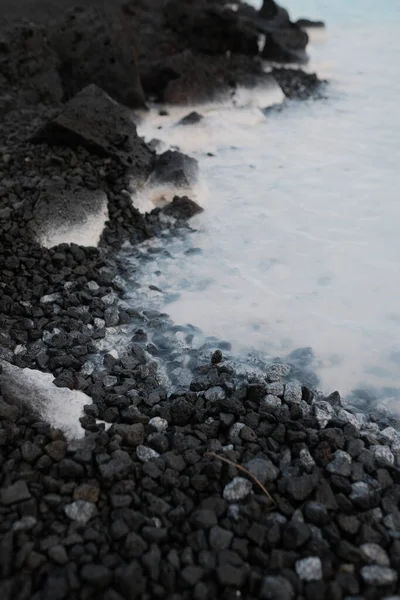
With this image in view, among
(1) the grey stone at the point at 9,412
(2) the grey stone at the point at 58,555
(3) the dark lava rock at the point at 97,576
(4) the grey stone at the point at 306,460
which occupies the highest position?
(3) the dark lava rock at the point at 97,576

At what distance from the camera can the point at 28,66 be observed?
6.48 meters

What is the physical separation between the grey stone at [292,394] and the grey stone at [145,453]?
2.34 feet

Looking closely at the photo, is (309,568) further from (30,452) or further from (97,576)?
(30,452)

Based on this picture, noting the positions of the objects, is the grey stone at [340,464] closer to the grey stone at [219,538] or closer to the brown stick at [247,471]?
the brown stick at [247,471]

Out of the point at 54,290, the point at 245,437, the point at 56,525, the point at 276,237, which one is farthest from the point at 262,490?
the point at 276,237

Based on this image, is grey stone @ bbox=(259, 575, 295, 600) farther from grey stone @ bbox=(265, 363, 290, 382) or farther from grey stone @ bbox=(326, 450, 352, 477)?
grey stone @ bbox=(265, 363, 290, 382)

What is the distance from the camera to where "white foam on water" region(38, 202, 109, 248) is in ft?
12.6

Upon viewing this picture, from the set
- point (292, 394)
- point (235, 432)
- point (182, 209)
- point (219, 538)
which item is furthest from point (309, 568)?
point (182, 209)

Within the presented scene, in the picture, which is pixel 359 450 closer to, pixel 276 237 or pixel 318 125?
pixel 276 237

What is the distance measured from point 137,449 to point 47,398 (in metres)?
0.52

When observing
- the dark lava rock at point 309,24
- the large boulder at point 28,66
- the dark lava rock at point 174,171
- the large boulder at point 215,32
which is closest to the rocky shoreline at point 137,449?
the dark lava rock at point 174,171

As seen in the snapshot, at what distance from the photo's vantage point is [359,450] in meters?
2.37

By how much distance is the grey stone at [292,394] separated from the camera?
8.76 feet

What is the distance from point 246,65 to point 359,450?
7.55 meters
